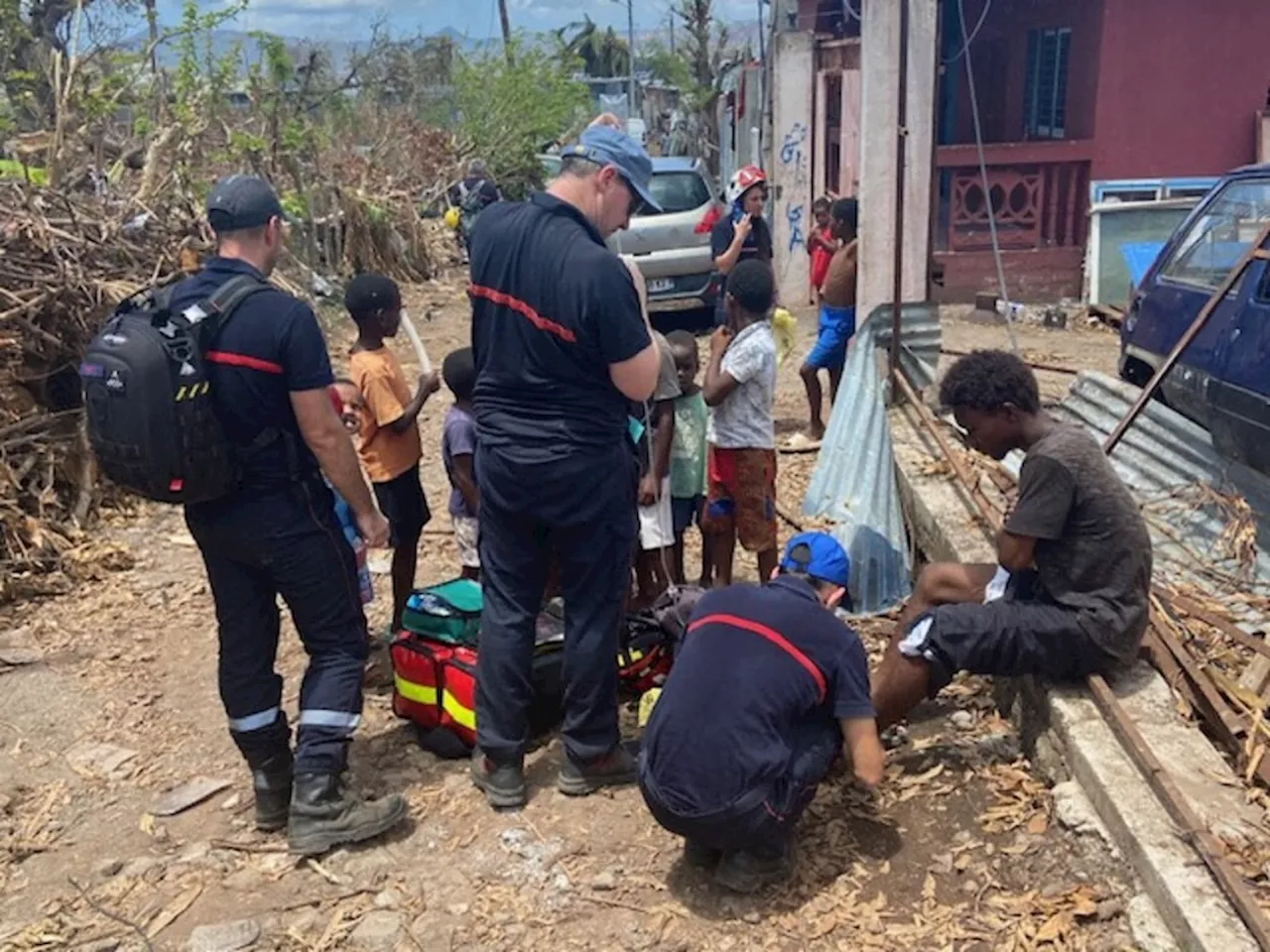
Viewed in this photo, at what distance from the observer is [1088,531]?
3498 mm

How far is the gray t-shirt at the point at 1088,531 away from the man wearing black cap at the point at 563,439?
3.99 ft

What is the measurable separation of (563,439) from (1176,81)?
40.2 feet

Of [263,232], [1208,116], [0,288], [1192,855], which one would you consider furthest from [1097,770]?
[1208,116]

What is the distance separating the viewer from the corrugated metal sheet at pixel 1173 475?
4801 mm

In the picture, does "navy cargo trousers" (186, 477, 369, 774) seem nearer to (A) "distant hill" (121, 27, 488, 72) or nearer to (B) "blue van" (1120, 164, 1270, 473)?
(B) "blue van" (1120, 164, 1270, 473)

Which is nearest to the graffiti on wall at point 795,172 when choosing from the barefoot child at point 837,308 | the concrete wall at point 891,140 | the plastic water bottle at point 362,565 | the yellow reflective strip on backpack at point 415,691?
the barefoot child at point 837,308

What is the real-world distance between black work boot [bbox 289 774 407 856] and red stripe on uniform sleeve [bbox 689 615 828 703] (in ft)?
4.12

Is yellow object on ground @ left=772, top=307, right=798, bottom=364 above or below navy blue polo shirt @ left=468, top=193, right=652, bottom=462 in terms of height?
below

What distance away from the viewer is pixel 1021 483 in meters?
3.51

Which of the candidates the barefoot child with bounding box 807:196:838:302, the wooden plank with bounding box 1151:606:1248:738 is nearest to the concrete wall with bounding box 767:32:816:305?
the barefoot child with bounding box 807:196:838:302

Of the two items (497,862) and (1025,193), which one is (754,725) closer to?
(497,862)

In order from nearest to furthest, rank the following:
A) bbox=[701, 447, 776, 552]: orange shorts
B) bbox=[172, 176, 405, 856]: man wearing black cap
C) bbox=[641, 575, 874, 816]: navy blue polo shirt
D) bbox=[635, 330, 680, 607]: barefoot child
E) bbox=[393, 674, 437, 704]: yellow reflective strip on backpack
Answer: bbox=[641, 575, 874, 816]: navy blue polo shirt → bbox=[172, 176, 405, 856]: man wearing black cap → bbox=[393, 674, 437, 704]: yellow reflective strip on backpack → bbox=[635, 330, 680, 607]: barefoot child → bbox=[701, 447, 776, 552]: orange shorts

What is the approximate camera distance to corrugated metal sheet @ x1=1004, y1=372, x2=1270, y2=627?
4.80m

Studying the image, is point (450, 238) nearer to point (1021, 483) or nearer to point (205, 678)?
point (205, 678)
